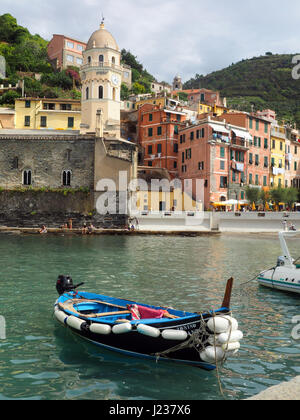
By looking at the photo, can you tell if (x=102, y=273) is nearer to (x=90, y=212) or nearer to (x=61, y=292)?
(x=61, y=292)

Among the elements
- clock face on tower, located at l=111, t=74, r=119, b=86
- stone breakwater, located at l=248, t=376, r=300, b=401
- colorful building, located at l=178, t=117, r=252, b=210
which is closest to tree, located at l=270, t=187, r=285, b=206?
colorful building, located at l=178, t=117, r=252, b=210

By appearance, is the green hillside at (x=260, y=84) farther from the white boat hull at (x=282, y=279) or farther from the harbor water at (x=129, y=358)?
the white boat hull at (x=282, y=279)

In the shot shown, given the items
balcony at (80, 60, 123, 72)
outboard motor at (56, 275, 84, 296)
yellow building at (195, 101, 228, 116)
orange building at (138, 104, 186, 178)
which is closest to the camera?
outboard motor at (56, 275, 84, 296)

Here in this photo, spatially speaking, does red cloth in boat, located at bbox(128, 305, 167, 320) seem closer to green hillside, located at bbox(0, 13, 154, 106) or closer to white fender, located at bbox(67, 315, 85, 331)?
white fender, located at bbox(67, 315, 85, 331)

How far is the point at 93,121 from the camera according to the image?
172ft

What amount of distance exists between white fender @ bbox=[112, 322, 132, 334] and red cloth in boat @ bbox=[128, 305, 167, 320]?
912 millimetres

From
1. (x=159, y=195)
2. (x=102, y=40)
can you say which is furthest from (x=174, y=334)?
(x=102, y=40)

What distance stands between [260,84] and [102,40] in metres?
99.8

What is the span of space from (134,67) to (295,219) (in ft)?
280

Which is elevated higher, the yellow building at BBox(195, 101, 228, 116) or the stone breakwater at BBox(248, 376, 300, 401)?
the yellow building at BBox(195, 101, 228, 116)

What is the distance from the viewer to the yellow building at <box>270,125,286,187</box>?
59.1m

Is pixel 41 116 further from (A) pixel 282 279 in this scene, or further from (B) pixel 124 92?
(A) pixel 282 279

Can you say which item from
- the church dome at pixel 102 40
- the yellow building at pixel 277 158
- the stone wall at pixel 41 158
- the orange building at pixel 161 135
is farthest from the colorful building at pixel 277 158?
the stone wall at pixel 41 158

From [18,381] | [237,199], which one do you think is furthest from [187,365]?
[237,199]
